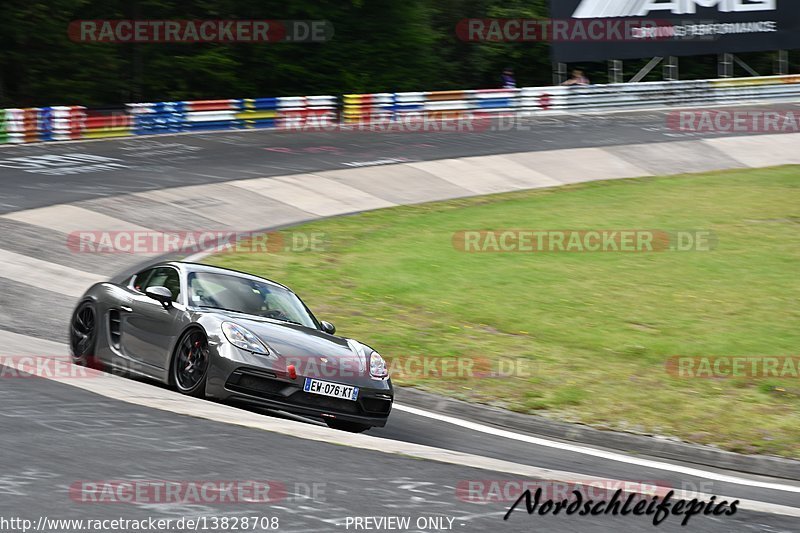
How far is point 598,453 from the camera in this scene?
859cm

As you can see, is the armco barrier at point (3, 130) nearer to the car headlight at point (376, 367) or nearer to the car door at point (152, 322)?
the car door at point (152, 322)

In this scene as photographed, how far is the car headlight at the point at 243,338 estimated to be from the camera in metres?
8.31

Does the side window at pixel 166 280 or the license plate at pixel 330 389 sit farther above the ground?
the side window at pixel 166 280

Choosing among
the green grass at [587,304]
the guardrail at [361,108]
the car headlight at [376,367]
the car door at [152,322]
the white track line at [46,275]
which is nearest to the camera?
the car headlight at [376,367]

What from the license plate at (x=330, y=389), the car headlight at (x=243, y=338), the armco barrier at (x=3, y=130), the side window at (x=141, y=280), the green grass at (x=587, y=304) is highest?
the armco barrier at (x=3, y=130)

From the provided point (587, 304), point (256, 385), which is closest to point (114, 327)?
point (256, 385)

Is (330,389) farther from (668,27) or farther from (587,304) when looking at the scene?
(668,27)

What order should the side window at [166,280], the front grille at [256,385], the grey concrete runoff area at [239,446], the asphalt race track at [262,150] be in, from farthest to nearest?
the asphalt race track at [262,150] < the side window at [166,280] < the front grille at [256,385] < the grey concrete runoff area at [239,446]

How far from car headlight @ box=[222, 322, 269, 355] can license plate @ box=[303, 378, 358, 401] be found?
16.6 inches

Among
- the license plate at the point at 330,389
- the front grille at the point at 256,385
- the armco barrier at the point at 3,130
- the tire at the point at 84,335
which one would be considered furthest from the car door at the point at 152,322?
the armco barrier at the point at 3,130

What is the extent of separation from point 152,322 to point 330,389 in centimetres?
189

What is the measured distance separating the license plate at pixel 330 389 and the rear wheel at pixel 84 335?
2.63 meters

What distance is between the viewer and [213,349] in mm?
8336

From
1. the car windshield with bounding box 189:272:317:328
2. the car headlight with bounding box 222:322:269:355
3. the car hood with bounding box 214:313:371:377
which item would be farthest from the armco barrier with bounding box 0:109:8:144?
the car headlight with bounding box 222:322:269:355
